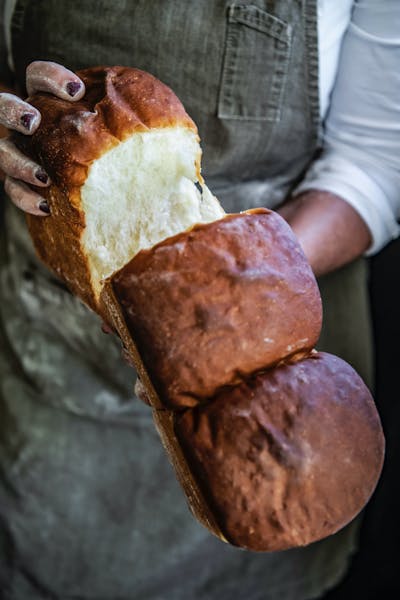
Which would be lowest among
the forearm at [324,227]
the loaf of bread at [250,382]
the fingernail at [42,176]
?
the forearm at [324,227]

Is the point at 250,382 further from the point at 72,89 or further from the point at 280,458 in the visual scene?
the point at 72,89

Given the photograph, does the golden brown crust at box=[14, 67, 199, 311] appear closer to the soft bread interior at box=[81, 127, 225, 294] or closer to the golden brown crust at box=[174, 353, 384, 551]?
the soft bread interior at box=[81, 127, 225, 294]

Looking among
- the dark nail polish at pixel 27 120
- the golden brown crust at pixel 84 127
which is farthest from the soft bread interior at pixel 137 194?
the dark nail polish at pixel 27 120

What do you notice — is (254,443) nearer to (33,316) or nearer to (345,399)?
(345,399)

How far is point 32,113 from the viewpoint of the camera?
0.79m

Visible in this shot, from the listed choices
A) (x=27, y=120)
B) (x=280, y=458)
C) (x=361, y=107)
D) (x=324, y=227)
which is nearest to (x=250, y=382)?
(x=280, y=458)

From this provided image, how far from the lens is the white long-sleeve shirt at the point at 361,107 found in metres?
1.00

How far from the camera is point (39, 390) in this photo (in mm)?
1347

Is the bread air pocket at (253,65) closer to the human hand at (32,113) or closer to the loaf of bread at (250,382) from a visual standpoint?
the human hand at (32,113)

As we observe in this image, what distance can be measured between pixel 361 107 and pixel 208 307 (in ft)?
2.11

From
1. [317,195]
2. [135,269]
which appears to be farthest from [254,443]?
[317,195]

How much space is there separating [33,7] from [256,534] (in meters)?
0.89

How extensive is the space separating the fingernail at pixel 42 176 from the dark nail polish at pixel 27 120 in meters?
0.05

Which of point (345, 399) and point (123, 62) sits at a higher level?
point (123, 62)
